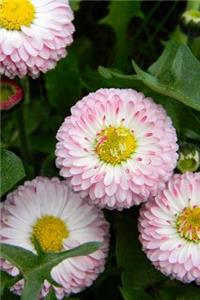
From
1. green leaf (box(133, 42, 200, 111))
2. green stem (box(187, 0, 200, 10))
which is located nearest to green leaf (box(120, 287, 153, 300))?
green leaf (box(133, 42, 200, 111))

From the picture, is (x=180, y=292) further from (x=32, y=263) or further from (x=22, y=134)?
(x=22, y=134)

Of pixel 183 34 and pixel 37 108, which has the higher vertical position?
pixel 183 34

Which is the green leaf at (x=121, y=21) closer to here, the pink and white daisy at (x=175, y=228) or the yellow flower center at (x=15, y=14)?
the yellow flower center at (x=15, y=14)

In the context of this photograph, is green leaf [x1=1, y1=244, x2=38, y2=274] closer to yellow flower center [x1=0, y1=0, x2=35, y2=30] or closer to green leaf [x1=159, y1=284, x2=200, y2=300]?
green leaf [x1=159, y1=284, x2=200, y2=300]

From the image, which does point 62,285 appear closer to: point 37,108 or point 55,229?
point 55,229

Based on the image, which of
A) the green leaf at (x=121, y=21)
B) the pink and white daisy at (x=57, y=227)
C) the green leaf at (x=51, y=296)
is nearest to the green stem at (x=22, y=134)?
the pink and white daisy at (x=57, y=227)

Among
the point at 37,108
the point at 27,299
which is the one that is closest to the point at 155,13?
the point at 37,108

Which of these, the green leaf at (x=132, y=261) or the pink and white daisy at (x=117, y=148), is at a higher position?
the pink and white daisy at (x=117, y=148)

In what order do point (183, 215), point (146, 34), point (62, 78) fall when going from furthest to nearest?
point (146, 34) < point (62, 78) < point (183, 215)
